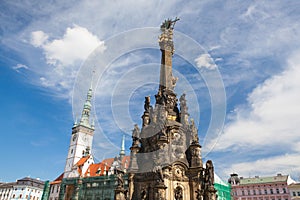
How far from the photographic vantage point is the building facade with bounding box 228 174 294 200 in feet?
167

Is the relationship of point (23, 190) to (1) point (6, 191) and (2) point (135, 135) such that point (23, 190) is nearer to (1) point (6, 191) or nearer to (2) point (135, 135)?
(1) point (6, 191)

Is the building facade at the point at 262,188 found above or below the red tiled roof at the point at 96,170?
below

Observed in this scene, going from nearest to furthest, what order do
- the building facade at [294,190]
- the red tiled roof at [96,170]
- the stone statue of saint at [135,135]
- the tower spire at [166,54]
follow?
the stone statue of saint at [135,135] < the tower spire at [166,54] < the building facade at [294,190] < the red tiled roof at [96,170]

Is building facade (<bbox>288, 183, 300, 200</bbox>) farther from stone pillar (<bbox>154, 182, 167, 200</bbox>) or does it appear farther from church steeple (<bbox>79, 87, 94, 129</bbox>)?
church steeple (<bbox>79, 87, 94, 129</bbox>)

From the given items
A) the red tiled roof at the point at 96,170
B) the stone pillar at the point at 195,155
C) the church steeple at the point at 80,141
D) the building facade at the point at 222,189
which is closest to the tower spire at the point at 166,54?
the stone pillar at the point at 195,155

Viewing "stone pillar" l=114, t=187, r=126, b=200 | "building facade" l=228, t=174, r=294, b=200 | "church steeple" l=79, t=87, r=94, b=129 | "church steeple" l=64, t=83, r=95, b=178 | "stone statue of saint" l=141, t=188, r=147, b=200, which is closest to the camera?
"stone statue of saint" l=141, t=188, r=147, b=200

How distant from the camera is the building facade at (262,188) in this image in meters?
51.0

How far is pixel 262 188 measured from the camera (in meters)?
53.5

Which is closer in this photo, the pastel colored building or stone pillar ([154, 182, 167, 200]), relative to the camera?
stone pillar ([154, 182, 167, 200])

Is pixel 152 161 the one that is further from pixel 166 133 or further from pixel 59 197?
pixel 59 197

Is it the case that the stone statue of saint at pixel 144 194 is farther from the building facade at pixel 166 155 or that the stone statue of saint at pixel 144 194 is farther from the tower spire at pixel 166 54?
the tower spire at pixel 166 54

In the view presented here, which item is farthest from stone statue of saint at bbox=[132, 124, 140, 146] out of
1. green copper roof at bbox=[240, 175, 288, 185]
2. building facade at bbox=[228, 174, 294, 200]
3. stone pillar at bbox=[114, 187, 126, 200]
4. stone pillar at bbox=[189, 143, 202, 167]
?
green copper roof at bbox=[240, 175, 288, 185]

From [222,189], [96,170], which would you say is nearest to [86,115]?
[96,170]

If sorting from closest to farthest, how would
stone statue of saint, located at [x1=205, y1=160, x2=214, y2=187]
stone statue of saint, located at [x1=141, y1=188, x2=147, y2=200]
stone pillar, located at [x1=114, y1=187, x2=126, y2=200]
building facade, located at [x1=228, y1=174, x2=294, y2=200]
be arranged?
stone statue of saint, located at [x1=205, y1=160, x2=214, y2=187]
stone statue of saint, located at [x1=141, y1=188, x2=147, y2=200]
stone pillar, located at [x1=114, y1=187, x2=126, y2=200]
building facade, located at [x1=228, y1=174, x2=294, y2=200]
